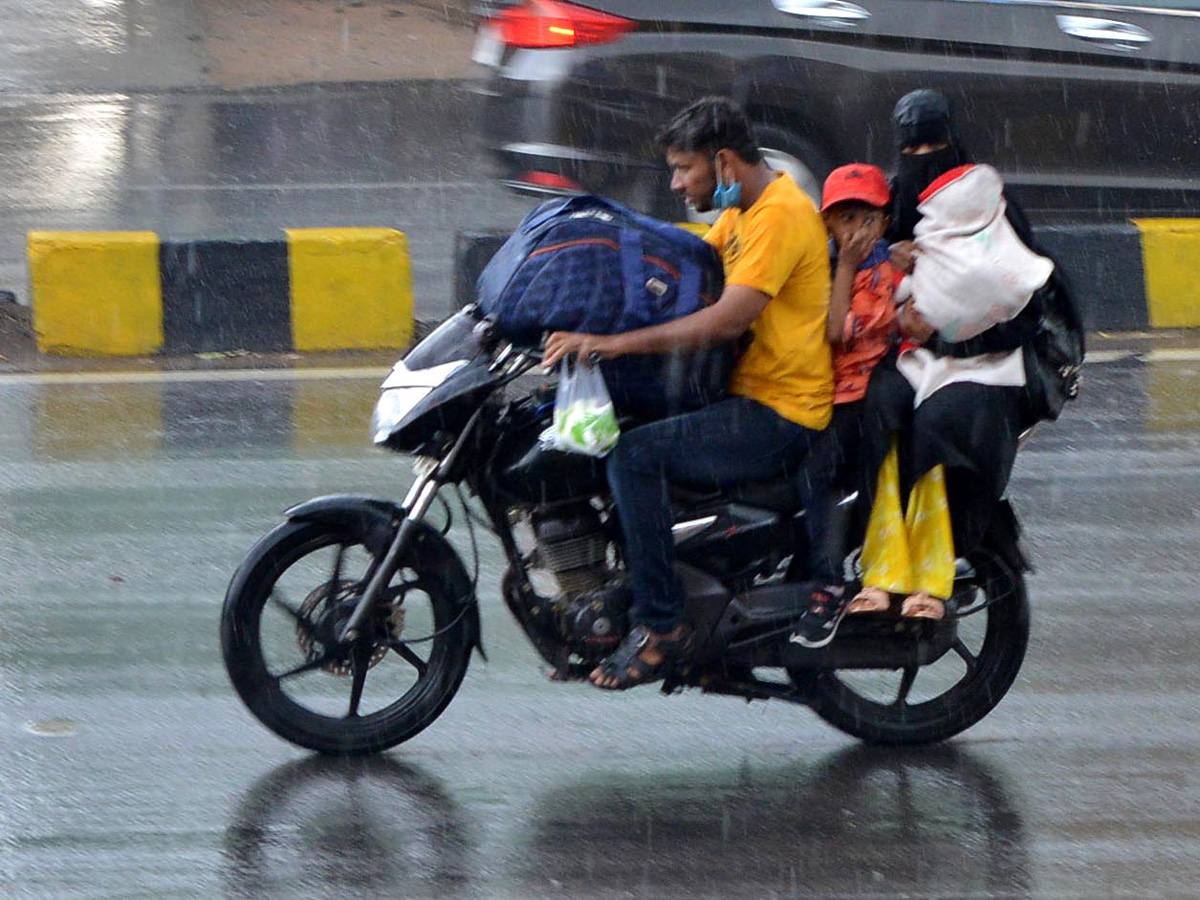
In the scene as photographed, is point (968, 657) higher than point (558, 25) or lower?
lower

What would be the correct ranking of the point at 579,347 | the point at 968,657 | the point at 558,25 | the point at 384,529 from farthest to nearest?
the point at 558,25 < the point at 968,657 < the point at 384,529 < the point at 579,347

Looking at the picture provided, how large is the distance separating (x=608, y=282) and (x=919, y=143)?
79 centimetres

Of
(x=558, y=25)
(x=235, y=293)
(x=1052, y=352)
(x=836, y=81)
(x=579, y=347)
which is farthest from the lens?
(x=836, y=81)

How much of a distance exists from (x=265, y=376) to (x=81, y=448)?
1354 millimetres

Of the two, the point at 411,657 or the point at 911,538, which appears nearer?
the point at 911,538

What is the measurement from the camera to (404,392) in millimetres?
4598

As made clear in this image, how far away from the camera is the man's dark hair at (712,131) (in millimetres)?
4496

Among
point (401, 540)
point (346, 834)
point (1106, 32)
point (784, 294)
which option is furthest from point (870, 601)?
point (1106, 32)

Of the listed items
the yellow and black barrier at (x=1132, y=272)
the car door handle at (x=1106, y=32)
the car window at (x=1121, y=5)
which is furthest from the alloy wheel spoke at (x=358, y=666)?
the car door handle at (x=1106, y=32)

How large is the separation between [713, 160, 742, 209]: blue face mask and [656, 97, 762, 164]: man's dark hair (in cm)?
6

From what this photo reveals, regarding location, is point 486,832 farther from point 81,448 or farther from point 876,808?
point 81,448

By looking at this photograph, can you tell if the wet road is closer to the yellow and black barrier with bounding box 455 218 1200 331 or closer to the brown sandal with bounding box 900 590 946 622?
the brown sandal with bounding box 900 590 946 622

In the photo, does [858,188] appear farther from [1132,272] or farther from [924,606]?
[1132,272]

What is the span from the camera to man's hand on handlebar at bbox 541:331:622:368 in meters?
4.43
